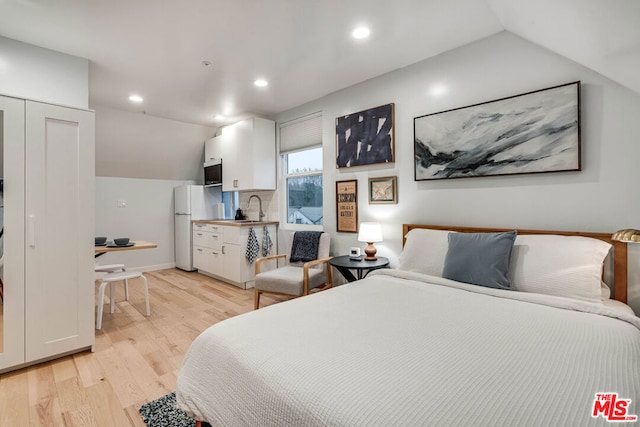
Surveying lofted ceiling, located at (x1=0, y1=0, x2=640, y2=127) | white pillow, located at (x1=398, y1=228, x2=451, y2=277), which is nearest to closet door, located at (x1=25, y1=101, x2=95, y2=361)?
lofted ceiling, located at (x1=0, y1=0, x2=640, y2=127)

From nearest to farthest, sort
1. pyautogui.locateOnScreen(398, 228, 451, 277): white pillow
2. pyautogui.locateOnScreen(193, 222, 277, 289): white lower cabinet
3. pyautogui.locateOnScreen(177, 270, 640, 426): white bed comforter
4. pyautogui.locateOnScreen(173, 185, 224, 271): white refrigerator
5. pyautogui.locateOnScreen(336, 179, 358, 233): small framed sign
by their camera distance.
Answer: pyautogui.locateOnScreen(177, 270, 640, 426): white bed comforter
pyautogui.locateOnScreen(398, 228, 451, 277): white pillow
pyautogui.locateOnScreen(336, 179, 358, 233): small framed sign
pyautogui.locateOnScreen(193, 222, 277, 289): white lower cabinet
pyautogui.locateOnScreen(173, 185, 224, 271): white refrigerator

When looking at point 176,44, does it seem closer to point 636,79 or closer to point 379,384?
point 379,384

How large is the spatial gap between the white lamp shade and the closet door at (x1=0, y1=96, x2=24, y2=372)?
107 inches

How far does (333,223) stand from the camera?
3795mm

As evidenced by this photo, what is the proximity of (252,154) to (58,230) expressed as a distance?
2497 mm

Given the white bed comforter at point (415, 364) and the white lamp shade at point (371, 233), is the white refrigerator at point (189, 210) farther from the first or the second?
the white bed comforter at point (415, 364)

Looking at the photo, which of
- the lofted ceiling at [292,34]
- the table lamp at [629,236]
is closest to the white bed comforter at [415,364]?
the table lamp at [629,236]

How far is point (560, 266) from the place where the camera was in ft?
6.27

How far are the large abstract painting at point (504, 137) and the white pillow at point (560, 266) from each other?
56 centimetres

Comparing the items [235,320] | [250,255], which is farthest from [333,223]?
[235,320]

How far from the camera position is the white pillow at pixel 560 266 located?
71.7 inches

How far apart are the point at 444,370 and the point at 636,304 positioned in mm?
1786

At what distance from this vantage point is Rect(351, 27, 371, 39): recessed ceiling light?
2418 millimetres

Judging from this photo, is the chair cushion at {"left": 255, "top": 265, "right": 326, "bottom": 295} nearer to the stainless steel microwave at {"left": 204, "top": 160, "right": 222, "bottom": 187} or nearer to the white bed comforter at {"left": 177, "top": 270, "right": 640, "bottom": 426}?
the white bed comforter at {"left": 177, "top": 270, "right": 640, "bottom": 426}
